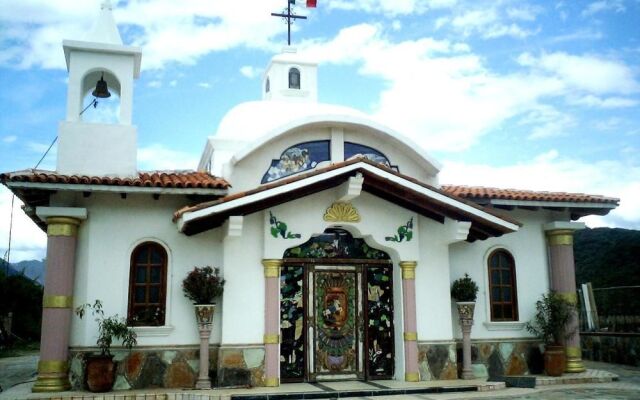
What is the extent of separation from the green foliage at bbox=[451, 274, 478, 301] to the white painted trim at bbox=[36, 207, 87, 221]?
741 cm

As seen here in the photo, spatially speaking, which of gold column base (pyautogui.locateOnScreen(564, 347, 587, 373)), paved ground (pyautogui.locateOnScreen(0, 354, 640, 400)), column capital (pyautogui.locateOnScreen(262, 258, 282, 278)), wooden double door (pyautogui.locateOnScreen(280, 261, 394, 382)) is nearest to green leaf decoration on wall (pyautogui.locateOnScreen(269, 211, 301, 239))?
column capital (pyautogui.locateOnScreen(262, 258, 282, 278))

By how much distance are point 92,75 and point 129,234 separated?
3.92m

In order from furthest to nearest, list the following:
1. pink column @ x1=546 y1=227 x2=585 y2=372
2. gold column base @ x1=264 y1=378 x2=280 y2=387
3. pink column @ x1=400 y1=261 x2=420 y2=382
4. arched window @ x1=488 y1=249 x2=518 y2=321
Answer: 1. arched window @ x1=488 y1=249 x2=518 y2=321
2. pink column @ x1=546 y1=227 x2=585 y2=372
3. pink column @ x1=400 y1=261 x2=420 y2=382
4. gold column base @ x1=264 y1=378 x2=280 y2=387

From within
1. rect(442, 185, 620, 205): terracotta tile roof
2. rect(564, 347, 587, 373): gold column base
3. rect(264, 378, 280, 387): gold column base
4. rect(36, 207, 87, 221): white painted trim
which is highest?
rect(442, 185, 620, 205): terracotta tile roof

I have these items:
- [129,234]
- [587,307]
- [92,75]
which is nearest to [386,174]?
[129,234]

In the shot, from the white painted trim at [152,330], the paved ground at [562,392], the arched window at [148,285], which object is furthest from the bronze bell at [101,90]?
the paved ground at [562,392]

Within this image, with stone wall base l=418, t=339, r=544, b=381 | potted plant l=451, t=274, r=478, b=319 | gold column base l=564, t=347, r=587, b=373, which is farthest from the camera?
gold column base l=564, t=347, r=587, b=373

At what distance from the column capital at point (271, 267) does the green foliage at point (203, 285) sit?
2.78ft

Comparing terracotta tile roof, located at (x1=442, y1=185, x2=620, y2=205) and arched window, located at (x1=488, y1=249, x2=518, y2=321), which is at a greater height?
terracotta tile roof, located at (x1=442, y1=185, x2=620, y2=205)

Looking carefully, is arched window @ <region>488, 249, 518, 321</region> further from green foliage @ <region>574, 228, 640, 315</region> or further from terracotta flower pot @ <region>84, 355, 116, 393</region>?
green foliage @ <region>574, 228, 640, 315</region>

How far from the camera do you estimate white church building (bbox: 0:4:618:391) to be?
1145 cm

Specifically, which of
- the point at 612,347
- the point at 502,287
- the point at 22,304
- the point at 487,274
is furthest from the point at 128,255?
the point at 22,304

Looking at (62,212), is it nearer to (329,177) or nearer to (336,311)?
(329,177)

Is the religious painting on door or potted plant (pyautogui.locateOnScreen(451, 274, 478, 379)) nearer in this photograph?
the religious painting on door
